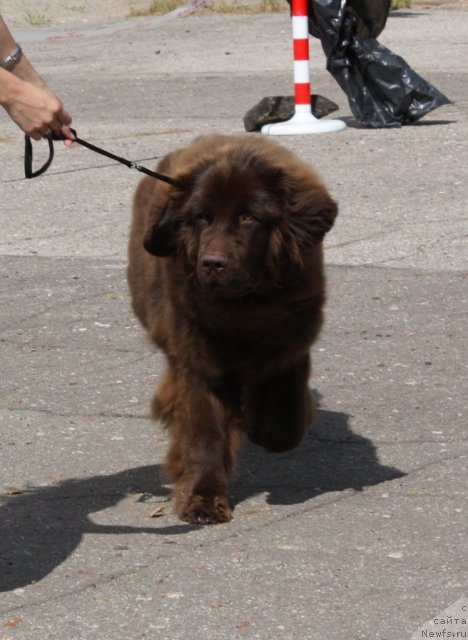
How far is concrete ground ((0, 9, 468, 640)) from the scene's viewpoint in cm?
388

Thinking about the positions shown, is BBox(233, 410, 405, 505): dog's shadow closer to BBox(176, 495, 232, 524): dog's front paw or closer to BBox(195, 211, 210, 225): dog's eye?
BBox(176, 495, 232, 524): dog's front paw

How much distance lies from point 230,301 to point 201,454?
21.4 inches

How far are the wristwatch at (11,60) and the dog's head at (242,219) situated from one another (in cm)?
64

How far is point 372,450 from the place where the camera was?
5199mm

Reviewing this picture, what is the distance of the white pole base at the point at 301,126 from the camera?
10952 millimetres

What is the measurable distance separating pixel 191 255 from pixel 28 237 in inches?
173

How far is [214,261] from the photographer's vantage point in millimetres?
4227

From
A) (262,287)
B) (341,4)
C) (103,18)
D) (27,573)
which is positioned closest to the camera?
(27,573)

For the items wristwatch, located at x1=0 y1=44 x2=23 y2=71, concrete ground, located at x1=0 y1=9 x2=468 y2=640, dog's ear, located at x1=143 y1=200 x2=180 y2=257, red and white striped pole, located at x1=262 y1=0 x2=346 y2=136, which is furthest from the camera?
red and white striped pole, located at x1=262 y1=0 x2=346 y2=136

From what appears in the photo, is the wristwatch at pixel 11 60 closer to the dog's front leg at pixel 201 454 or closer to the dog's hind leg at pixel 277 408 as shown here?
the dog's front leg at pixel 201 454

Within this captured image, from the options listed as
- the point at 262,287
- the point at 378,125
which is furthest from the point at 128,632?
the point at 378,125

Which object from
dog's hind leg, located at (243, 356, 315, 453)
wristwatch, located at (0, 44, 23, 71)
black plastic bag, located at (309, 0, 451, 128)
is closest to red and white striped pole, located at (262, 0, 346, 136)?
black plastic bag, located at (309, 0, 451, 128)

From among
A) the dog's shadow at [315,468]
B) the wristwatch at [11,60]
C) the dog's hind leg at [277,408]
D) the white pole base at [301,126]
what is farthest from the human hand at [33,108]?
the white pole base at [301,126]

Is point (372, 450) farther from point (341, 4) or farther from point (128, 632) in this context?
point (341, 4)
